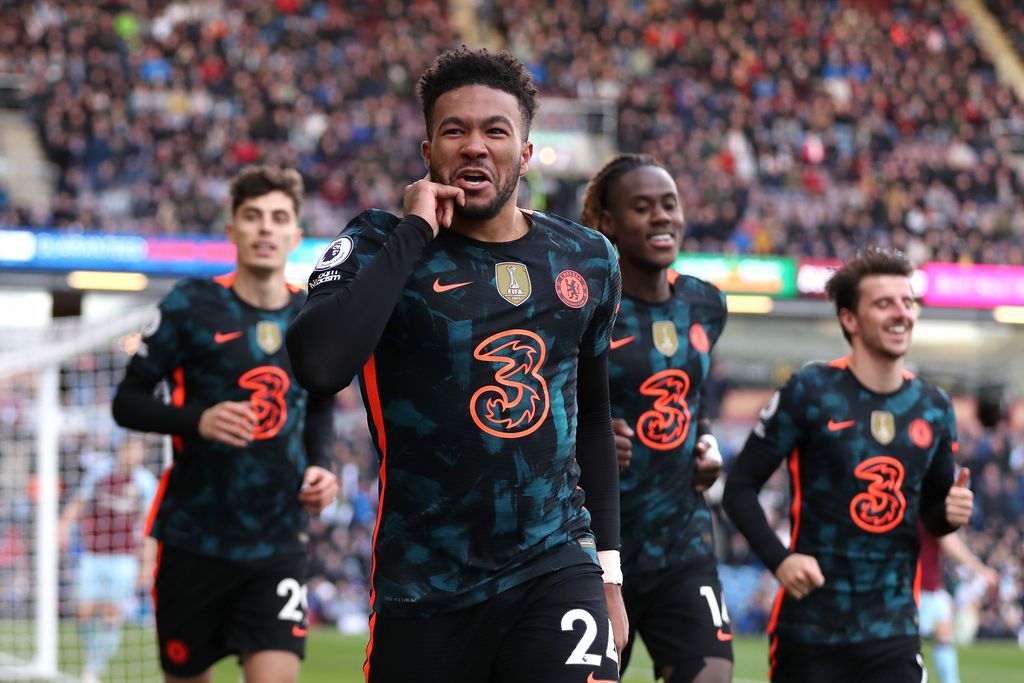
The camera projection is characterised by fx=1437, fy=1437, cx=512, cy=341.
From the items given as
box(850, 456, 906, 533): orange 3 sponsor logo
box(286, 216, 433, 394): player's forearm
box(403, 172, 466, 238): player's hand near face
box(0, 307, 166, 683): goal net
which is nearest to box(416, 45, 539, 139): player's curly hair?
box(403, 172, 466, 238): player's hand near face

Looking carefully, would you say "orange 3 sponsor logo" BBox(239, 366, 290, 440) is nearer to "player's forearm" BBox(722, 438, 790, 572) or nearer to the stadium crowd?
"player's forearm" BBox(722, 438, 790, 572)

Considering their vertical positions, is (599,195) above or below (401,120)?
below

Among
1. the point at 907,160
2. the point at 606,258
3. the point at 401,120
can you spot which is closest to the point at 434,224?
the point at 606,258

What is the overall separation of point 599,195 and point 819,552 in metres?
1.71

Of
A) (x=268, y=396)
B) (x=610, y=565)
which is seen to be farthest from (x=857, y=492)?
(x=268, y=396)

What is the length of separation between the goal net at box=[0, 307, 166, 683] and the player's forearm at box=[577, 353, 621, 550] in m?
6.13

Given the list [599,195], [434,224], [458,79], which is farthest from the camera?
[599,195]

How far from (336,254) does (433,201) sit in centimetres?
27

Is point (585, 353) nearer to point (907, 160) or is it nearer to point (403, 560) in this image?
point (403, 560)

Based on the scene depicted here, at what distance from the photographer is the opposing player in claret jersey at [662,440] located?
18.2ft

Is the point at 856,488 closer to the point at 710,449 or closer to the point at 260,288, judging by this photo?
the point at 710,449

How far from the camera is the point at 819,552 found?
561cm

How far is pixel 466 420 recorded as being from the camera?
3.58m

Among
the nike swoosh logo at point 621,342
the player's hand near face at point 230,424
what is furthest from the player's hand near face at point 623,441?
the player's hand near face at point 230,424
